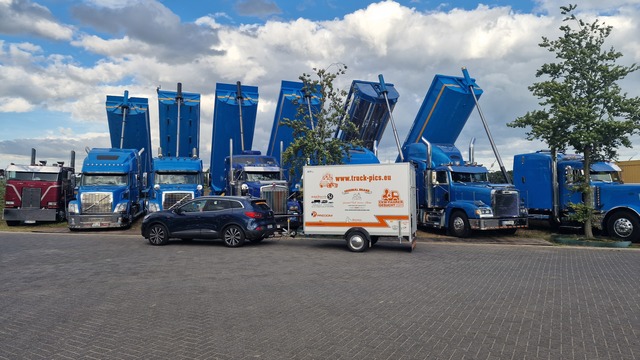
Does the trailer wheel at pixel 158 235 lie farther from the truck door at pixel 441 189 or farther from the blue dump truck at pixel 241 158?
the truck door at pixel 441 189

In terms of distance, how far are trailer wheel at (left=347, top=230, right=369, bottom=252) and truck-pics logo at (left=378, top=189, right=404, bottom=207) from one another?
1.06m

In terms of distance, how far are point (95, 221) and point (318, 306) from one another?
15.6 meters

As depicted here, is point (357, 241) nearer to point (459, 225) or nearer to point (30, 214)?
point (459, 225)

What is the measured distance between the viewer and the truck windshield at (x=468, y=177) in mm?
18422

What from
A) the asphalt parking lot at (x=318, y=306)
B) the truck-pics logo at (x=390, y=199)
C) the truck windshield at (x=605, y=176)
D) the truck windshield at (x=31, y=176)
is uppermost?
the truck windshield at (x=31, y=176)

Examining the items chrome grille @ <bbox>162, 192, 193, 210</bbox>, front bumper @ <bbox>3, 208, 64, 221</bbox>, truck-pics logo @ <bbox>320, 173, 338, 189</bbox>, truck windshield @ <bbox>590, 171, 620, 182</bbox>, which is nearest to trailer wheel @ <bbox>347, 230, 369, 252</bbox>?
truck-pics logo @ <bbox>320, 173, 338, 189</bbox>

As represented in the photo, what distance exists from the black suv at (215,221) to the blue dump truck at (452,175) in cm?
705

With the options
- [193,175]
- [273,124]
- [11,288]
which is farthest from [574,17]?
[11,288]

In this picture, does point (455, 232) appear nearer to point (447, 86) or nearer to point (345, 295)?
point (447, 86)

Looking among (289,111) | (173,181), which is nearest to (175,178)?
(173,181)

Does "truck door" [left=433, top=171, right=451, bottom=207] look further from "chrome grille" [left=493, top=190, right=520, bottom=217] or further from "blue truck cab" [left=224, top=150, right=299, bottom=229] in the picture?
"blue truck cab" [left=224, top=150, right=299, bottom=229]

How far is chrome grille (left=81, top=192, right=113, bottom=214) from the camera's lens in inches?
770

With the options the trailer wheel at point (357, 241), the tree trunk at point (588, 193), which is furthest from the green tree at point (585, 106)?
the trailer wheel at point (357, 241)

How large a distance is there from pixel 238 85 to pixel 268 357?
62.0ft
